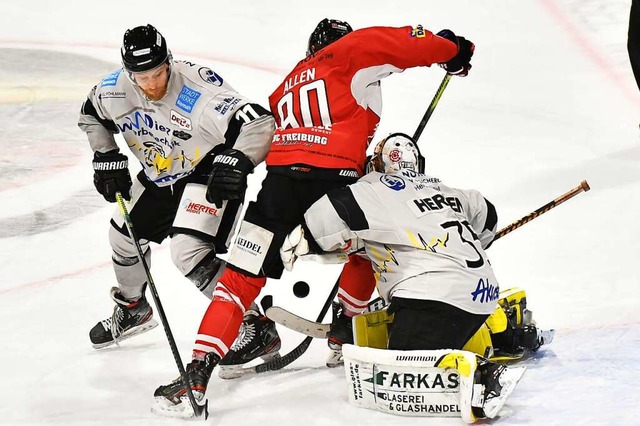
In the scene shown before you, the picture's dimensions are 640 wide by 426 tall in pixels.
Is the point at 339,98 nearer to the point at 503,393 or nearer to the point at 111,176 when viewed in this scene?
the point at 111,176

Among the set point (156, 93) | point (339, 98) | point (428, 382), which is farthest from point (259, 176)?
point (428, 382)

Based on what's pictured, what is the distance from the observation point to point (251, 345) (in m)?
3.68

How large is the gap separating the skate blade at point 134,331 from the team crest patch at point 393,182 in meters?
1.20

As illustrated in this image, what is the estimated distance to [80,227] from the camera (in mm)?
4941

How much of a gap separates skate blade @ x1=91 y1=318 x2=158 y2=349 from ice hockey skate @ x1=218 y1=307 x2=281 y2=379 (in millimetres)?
467

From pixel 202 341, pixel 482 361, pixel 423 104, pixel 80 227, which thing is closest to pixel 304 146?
pixel 202 341

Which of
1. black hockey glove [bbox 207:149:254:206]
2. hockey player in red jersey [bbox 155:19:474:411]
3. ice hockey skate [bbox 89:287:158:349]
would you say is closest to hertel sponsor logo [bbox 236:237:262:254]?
hockey player in red jersey [bbox 155:19:474:411]

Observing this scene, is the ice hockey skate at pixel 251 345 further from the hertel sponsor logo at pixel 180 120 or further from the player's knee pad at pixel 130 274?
the hertel sponsor logo at pixel 180 120

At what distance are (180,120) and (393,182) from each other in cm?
86

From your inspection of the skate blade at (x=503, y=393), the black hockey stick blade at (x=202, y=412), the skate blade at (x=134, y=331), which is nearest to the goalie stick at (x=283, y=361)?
the black hockey stick blade at (x=202, y=412)

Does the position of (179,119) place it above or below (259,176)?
above

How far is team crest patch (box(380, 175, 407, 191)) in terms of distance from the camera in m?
3.32

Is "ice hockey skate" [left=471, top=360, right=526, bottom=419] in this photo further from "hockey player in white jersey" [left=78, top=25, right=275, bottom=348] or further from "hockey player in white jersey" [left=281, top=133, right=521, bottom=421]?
"hockey player in white jersey" [left=78, top=25, right=275, bottom=348]

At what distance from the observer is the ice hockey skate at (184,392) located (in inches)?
124
